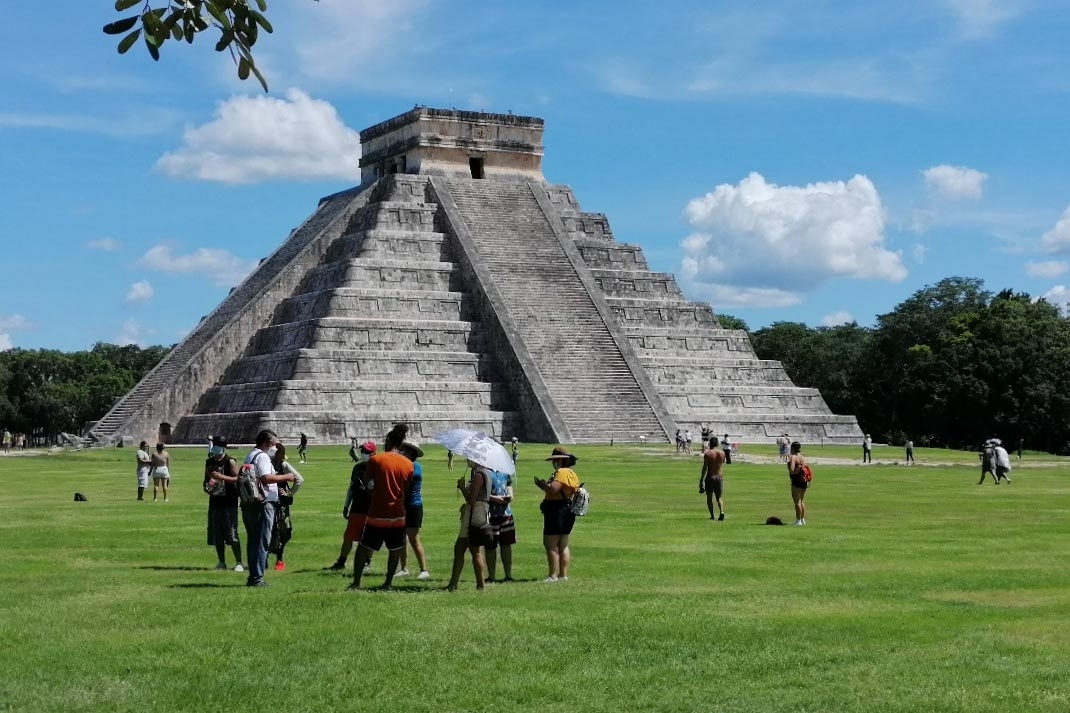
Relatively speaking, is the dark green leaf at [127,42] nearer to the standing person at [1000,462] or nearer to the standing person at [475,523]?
the standing person at [475,523]

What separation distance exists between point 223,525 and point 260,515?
163 centimetres

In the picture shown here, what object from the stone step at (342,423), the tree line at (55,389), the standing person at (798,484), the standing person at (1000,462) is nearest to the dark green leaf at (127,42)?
the standing person at (798,484)

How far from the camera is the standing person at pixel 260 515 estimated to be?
1499 centimetres

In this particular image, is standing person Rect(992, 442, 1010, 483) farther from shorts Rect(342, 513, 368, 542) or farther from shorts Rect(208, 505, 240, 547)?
shorts Rect(208, 505, 240, 547)

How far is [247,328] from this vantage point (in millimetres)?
55375

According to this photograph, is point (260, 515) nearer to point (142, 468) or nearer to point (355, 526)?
point (355, 526)

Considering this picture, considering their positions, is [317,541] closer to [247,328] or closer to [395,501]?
[395,501]

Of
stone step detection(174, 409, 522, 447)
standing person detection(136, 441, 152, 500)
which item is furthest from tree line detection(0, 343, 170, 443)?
standing person detection(136, 441, 152, 500)

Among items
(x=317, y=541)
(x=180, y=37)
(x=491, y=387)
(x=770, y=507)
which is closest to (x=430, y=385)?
(x=491, y=387)

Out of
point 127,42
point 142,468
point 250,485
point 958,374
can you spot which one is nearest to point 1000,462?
point 142,468

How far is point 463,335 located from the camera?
175ft

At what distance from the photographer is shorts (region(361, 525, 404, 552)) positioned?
14383mm

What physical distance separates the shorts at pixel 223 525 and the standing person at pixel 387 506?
2.55 metres

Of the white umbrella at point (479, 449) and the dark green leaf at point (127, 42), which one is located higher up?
the dark green leaf at point (127, 42)
